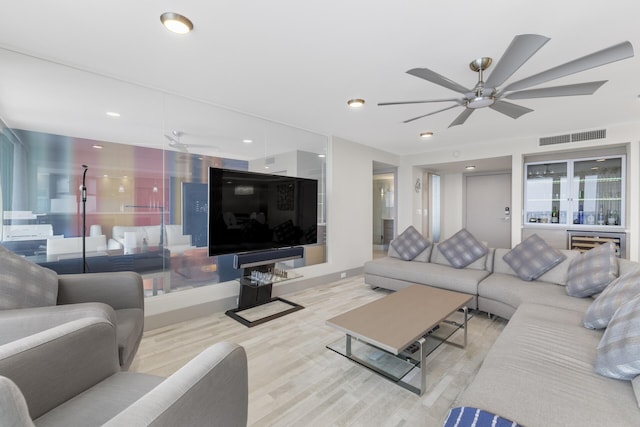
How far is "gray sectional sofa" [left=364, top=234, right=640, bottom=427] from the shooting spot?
3.48 ft

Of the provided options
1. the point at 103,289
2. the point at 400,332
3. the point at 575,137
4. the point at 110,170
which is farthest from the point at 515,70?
the point at 575,137

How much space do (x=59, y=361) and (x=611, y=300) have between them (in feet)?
9.43

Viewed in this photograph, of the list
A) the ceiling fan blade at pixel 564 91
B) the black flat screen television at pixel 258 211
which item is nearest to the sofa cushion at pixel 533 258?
the ceiling fan blade at pixel 564 91

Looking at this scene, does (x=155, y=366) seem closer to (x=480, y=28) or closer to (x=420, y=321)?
(x=420, y=321)

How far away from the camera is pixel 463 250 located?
3578 mm

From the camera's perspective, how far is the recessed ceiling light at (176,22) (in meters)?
1.65

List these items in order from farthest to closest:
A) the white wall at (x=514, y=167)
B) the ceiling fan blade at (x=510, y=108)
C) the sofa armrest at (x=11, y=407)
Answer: the white wall at (x=514, y=167) → the ceiling fan blade at (x=510, y=108) → the sofa armrest at (x=11, y=407)

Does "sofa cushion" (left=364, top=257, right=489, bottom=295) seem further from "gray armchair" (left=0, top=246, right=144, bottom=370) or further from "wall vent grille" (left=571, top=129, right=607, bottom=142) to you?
"gray armchair" (left=0, top=246, right=144, bottom=370)

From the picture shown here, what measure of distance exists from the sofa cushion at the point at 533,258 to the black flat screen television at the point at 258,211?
242cm

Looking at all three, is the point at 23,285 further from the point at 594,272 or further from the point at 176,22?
the point at 594,272

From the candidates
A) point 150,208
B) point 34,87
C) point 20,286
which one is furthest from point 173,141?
point 20,286

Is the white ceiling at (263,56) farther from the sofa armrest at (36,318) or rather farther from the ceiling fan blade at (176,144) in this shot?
the sofa armrest at (36,318)

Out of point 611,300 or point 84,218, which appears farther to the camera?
point 84,218

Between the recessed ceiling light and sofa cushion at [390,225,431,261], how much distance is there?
3608mm
